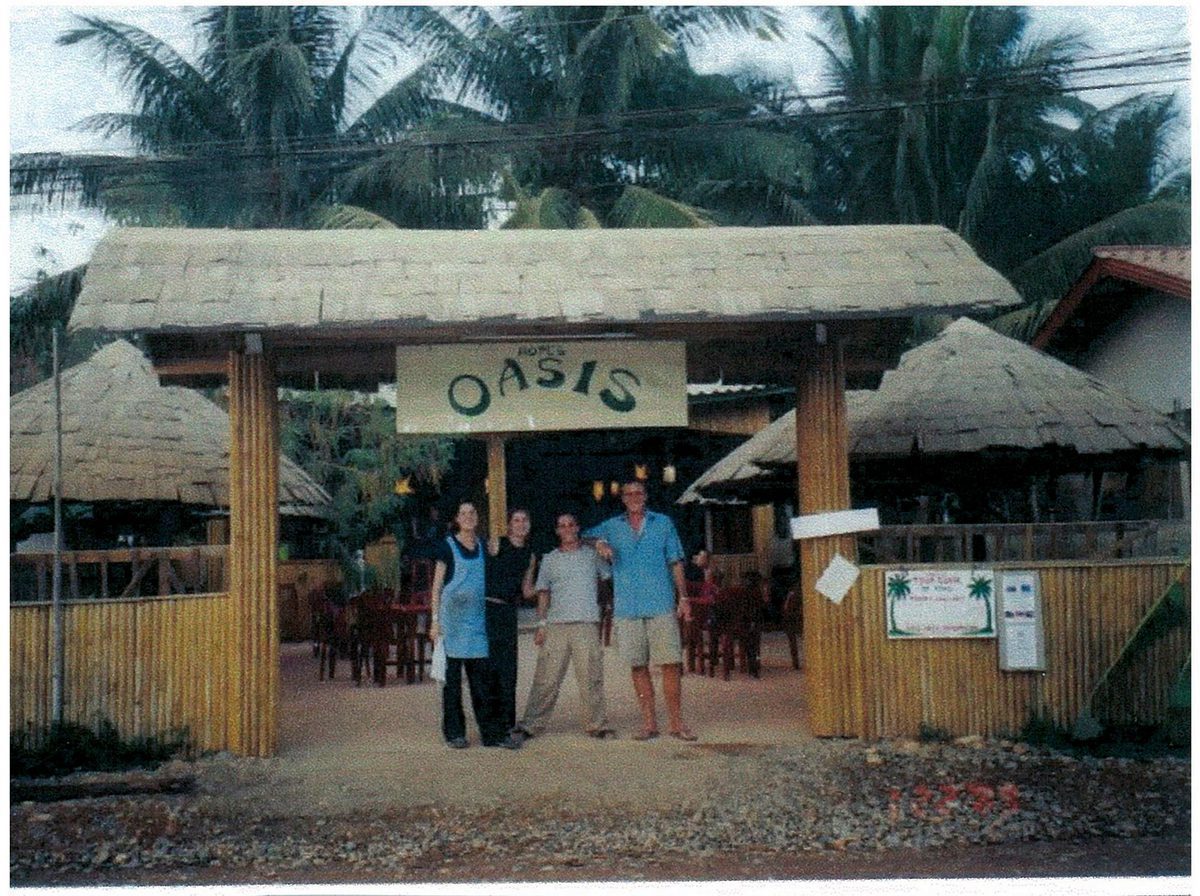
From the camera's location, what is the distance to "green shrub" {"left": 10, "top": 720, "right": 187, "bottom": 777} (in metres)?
8.59

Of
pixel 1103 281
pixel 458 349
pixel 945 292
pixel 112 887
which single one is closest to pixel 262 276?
pixel 458 349

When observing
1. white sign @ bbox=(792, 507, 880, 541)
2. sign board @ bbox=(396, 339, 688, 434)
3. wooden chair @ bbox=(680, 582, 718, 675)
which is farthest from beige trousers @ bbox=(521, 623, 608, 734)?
wooden chair @ bbox=(680, 582, 718, 675)

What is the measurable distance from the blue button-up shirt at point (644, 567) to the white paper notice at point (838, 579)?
1.09m

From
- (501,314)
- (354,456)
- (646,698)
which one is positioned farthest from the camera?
(354,456)

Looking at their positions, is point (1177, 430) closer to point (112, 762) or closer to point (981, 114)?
point (112, 762)

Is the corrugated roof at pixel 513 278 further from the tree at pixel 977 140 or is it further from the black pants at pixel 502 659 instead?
the tree at pixel 977 140

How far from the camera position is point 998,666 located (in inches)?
366

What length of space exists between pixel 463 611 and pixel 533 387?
1.68m

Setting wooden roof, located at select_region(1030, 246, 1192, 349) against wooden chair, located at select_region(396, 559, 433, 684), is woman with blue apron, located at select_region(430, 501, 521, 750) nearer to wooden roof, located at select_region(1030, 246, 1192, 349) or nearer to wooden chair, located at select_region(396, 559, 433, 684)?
wooden chair, located at select_region(396, 559, 433, 684)

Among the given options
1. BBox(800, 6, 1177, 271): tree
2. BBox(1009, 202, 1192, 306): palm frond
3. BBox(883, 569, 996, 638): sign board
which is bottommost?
BBox(883, 569, 996, 638): sign board

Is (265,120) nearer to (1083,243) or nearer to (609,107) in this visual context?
(609,107)

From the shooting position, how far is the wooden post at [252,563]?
897cm

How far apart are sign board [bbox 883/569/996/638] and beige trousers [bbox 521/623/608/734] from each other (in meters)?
2.10

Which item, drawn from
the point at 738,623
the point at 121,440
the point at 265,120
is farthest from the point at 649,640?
the point at 265,120
